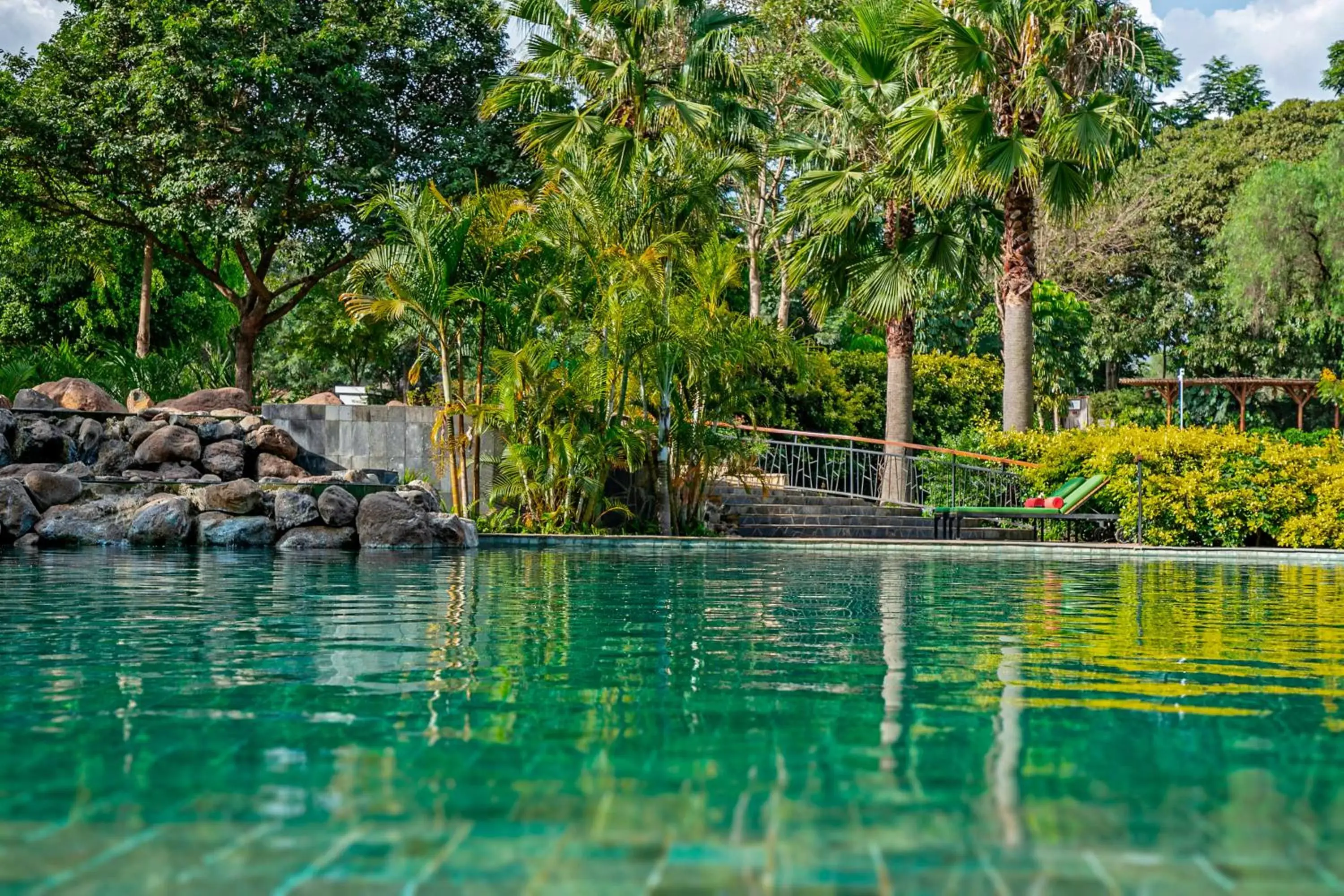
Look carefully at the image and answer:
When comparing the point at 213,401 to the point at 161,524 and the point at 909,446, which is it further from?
the point at 909,446

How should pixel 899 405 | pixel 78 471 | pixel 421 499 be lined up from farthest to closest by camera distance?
1. pixel 899 405
2. pixel 78 471
3. pixel 421 499

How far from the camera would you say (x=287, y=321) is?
45.3 meters

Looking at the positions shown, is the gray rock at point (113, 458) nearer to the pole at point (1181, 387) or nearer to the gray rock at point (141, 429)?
the gray rock at point (141, 429)

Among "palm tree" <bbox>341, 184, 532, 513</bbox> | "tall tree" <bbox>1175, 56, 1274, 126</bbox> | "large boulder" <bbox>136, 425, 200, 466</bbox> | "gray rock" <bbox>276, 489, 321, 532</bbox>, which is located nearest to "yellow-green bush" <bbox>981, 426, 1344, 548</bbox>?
"palm tree" <bbox>341, 184, 532, 513</bbox>

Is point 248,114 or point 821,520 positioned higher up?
point 248,114

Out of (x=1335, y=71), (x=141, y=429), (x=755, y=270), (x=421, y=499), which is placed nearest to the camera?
(x=421, y=499)

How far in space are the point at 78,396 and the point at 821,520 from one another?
11.9 m

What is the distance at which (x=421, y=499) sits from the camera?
48.3 ft

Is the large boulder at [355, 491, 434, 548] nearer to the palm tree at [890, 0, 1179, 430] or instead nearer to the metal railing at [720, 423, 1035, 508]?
the metal railing at [720, 423, 1035, 508]

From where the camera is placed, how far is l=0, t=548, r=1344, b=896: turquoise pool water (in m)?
2.26

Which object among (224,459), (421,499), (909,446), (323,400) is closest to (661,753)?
(421,499)

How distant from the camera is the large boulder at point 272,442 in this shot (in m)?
17.6

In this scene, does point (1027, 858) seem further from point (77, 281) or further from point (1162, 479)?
point (77, 281)

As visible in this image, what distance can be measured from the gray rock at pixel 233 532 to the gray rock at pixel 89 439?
163 inches
